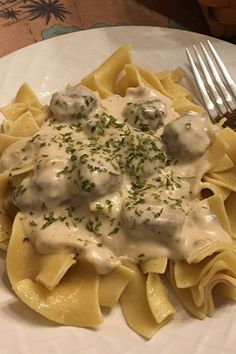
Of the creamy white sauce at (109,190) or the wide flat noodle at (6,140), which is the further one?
the wide flat noodle at (6,140)

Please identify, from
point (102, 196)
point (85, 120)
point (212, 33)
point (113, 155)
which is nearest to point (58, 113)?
point (85, 120)

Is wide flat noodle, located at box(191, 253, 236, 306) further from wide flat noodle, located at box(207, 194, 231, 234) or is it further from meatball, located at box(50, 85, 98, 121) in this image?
meatball, located at box(50, 85, 98, 121)

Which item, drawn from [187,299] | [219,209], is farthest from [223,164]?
[187,299]

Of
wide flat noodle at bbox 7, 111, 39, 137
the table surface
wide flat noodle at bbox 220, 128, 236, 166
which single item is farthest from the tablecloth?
wide flat noodle at bbox 220, 128, 236, 166

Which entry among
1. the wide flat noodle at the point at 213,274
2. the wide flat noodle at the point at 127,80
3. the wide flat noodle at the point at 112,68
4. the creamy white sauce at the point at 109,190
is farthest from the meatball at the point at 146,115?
the wide flat noodle at the point at 213,274

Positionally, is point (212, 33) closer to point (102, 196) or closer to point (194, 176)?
point (194, 176)

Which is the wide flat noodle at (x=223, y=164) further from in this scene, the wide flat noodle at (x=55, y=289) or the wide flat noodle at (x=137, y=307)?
the wide flat noodle at (x=55, y=289)
